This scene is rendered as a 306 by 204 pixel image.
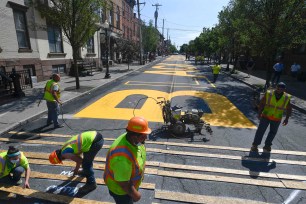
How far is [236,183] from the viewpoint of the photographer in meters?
4.89

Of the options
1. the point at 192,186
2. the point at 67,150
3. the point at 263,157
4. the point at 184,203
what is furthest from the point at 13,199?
the point at 263,157

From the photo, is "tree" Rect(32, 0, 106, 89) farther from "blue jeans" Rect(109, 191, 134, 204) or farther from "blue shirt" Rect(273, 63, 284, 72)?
"blue shirt" Rect(273, 63, 284, 72)

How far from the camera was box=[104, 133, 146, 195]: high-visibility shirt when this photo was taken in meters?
2.64

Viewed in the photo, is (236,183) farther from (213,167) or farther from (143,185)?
(143,185)

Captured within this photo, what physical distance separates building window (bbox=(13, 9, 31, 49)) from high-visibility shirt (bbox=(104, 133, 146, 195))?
15391 millimetres

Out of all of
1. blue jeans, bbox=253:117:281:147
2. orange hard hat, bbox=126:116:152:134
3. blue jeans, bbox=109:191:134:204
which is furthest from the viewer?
blue jeans, bbox=253:117:281:147

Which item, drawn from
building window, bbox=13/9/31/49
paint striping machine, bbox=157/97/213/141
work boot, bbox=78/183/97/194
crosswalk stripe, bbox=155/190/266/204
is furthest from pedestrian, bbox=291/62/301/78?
building window, bbox=13/9/31/49

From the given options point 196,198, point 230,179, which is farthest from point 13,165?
point 230,179

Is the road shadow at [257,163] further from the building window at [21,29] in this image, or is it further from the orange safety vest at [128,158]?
the building window at [21,29]

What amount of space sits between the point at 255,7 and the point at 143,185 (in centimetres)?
1457

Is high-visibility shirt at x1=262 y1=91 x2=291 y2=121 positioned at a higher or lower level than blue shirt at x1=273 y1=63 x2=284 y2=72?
lower

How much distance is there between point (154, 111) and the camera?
10211 millimetres

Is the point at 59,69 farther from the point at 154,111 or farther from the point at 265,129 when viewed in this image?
the point at 265,129

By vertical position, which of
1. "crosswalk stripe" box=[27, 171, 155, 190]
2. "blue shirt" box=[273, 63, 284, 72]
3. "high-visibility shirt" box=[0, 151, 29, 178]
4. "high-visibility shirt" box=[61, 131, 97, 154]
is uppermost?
"blue shirt" box=[273, 63, 284, 72]
